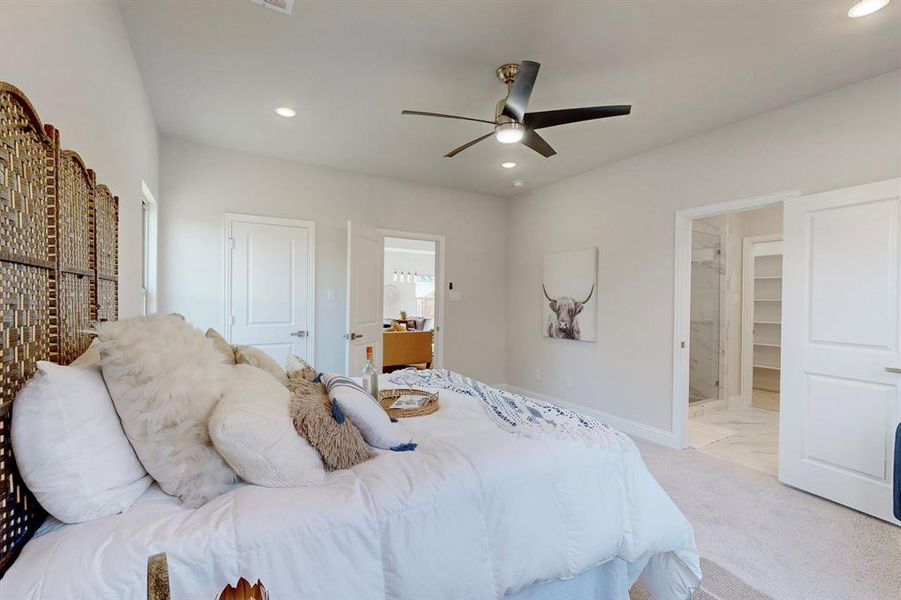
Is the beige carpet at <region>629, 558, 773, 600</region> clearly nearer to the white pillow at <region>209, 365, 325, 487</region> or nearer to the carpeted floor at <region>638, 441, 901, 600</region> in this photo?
the carpeted floor at <region>638, 441, 901, 600</region>

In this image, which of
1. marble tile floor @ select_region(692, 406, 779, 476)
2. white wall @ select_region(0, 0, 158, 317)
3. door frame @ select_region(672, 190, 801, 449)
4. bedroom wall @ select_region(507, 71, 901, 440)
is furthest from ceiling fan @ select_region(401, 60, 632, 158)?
marble tile floor @ select_region(692, 406, 779, 476)

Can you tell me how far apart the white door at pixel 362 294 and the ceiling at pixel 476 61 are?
1.06m

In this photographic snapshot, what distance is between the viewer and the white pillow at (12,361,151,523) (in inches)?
35.4

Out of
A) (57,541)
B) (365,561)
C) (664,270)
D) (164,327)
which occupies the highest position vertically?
(664,270)

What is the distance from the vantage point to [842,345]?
263 cm

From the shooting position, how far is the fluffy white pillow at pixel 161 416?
1082mm

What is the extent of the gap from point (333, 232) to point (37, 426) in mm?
3691

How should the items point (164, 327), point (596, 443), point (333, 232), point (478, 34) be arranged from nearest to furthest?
point (164, 327), point (596, 443), point (478, 34), point (333, 232)

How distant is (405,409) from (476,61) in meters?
1.98

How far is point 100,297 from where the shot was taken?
5.70 feet

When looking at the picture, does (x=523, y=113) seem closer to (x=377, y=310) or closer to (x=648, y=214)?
(x=648, y=214)

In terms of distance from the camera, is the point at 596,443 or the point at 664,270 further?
the point at 664,270

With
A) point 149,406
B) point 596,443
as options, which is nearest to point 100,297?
point 149,406

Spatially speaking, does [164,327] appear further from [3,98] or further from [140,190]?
[140,190]
